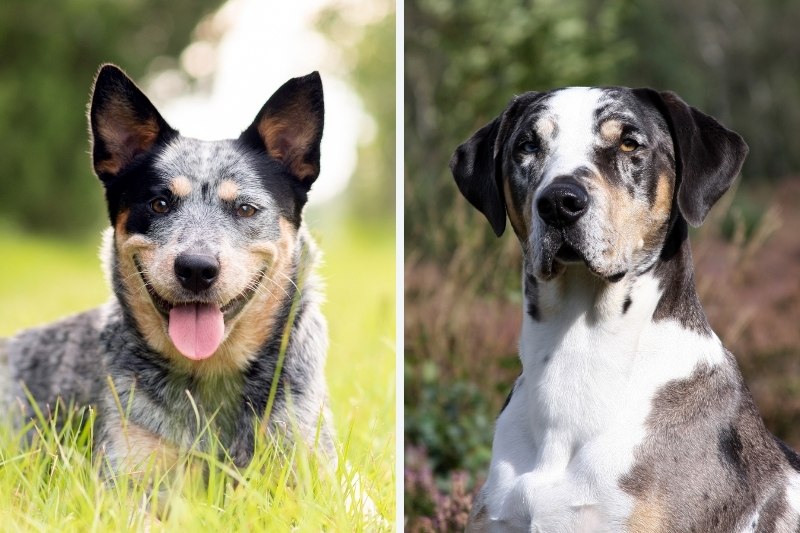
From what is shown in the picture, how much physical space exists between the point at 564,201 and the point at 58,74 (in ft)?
6.99

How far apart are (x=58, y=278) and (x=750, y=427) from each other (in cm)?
261

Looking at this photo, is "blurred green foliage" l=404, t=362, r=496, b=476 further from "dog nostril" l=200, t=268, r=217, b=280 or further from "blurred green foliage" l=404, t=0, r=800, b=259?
"dog nostril" l=200, t=268, r=217, b=280

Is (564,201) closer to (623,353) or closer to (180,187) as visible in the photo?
(623,353)

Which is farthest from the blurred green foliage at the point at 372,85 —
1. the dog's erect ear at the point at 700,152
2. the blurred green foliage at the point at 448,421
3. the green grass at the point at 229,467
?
the dog's erect ear at the point at 700,152

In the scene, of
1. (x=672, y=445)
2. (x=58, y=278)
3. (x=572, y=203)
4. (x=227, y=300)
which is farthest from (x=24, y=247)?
(x=672, y=445)

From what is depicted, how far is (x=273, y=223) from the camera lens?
332 cm

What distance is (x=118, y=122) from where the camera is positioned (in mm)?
3287

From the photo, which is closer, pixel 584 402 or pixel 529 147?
pixel 584 402

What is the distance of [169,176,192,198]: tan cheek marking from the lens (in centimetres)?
320

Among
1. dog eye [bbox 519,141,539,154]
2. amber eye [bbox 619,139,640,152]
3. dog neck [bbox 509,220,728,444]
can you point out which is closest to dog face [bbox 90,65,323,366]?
dog eye [bbox 519,141,539,154]

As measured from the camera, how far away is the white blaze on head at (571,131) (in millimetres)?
2850

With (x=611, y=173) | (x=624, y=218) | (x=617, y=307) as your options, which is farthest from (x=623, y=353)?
(x=611, y=173)

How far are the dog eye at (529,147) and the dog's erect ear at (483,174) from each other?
0.16 metres

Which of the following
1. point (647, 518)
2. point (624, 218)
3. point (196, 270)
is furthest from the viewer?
point (196, 270)
